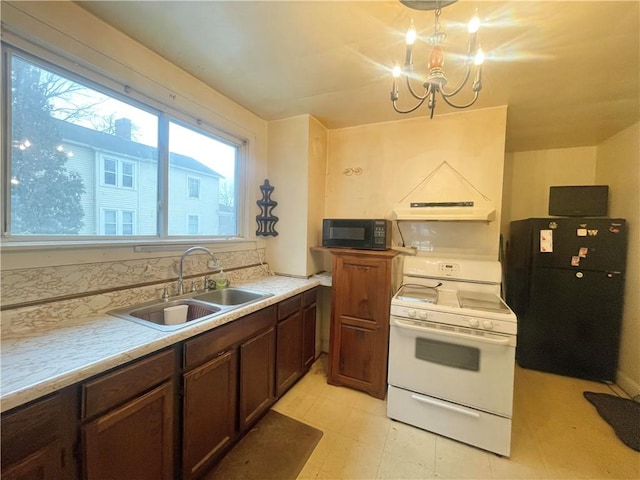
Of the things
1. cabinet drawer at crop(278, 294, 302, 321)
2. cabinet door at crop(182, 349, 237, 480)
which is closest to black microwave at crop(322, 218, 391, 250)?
cabinet drawer at crop(278, 294, 302, 321)

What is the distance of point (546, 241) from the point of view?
2.51 metres

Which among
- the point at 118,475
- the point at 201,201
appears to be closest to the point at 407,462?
the point at 118,475

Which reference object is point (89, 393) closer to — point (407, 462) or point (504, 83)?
point (407, 462)

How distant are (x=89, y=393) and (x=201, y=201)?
153cm

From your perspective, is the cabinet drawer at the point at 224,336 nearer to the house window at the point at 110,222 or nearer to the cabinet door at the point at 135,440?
the cabinet door at the point at 135,440

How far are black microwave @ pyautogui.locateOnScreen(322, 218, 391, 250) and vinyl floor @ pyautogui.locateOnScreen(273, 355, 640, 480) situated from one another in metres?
1.26

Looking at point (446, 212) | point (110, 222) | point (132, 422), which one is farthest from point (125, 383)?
point (446, 212)

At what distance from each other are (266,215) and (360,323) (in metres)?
1.37

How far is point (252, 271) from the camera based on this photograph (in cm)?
249

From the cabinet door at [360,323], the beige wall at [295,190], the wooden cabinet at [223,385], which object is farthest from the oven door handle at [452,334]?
the beige wall at [295,190]

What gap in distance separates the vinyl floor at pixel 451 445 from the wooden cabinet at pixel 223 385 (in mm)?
434

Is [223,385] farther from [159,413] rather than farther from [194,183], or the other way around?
[194,183]

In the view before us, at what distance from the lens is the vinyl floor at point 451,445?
149 cm

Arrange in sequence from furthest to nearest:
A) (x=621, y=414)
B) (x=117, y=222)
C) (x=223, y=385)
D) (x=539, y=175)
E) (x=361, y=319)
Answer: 1. (x=539, y=175)
2. (x=361, y=319)
3. (x=621, y=414)
4. (x=117, y=222)
5. (x=223, y=385)
